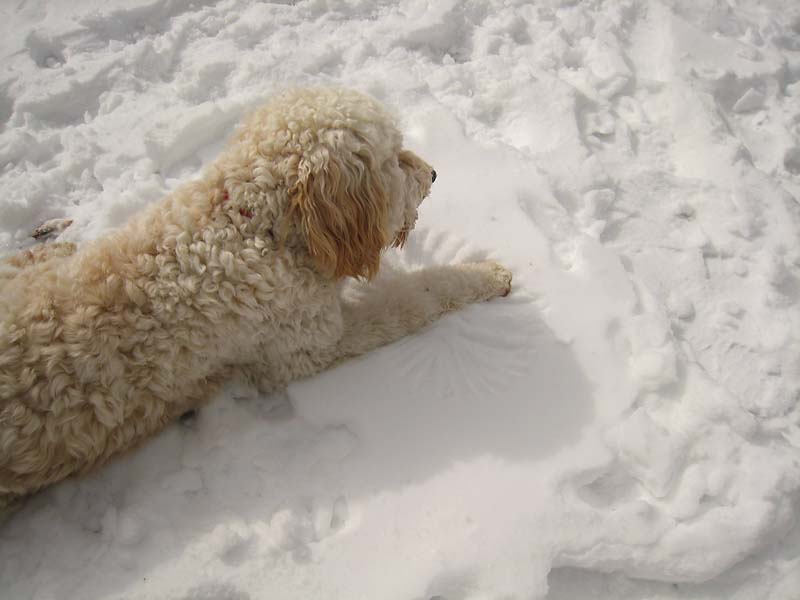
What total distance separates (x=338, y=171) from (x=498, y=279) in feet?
3.83

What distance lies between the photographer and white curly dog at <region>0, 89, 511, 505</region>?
208 cm

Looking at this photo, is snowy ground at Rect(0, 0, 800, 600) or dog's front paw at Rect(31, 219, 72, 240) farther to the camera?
dog's front paw at Rect(31, 219, 72, 240)

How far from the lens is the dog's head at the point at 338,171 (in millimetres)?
2225

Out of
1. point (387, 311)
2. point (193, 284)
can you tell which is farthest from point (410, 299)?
point (193, 284)

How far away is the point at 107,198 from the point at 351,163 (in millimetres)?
1951

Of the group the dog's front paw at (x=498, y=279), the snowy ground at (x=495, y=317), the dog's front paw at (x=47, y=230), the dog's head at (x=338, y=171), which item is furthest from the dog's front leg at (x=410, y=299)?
the dog's front paw at (x=47, y=230)

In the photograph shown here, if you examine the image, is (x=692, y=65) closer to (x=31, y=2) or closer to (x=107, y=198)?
(x=107, y=198)

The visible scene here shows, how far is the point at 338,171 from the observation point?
223 centimetres

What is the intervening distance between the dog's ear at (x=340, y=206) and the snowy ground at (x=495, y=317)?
708 millimetres

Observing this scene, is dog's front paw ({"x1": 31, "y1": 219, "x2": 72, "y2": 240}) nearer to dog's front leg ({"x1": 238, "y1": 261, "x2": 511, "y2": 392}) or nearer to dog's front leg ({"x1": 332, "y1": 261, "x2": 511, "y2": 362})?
dog's front leg ({"x1": 238, "y1": 261, "x2": 511, "y2": 392})

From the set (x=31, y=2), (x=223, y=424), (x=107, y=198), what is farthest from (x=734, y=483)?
(x=31, y=2)

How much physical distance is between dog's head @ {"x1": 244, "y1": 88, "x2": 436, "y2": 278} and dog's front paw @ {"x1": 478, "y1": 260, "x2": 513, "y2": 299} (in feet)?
2.50

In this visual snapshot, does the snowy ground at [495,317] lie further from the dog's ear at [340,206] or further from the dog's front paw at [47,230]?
the dog's ear at [340,206]

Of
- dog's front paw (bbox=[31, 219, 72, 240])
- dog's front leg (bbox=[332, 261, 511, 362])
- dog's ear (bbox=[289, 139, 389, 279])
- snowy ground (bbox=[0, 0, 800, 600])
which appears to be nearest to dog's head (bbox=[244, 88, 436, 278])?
dog's ear (bbox=[289, 139, 389, 279])
